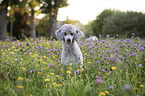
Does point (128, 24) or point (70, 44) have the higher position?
point (128, 24)

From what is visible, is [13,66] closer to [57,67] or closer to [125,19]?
[57,67]

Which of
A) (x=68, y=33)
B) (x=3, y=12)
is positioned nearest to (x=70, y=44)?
(x=68, y=33)

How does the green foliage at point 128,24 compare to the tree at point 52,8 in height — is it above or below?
below

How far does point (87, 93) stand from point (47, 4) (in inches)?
784

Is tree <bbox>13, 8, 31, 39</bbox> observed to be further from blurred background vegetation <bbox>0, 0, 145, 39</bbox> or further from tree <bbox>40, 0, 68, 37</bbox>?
tree <bbox>40, 0, 68, 37</bbox>

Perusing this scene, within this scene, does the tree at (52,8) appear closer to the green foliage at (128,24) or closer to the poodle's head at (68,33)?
the green foliage at (128,24)

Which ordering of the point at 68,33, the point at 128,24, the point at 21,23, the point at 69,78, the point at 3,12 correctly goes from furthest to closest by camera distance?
the point at 21,23
the point at 3,12
the point at 128,24
the point at 68,33
the point at 69,78

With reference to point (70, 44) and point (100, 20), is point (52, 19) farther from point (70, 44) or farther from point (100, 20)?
point (70, 44)

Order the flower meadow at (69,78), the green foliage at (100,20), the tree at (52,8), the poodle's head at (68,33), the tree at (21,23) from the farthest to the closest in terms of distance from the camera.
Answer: the tree at (21,23)
the green foliage at (100,20)
the tree at (52,8)
the poodle's head at (68,33)
the flower meadow at (69,78)

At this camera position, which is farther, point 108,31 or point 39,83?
point 108,31

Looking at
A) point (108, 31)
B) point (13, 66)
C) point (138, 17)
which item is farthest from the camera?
point (108, 31)

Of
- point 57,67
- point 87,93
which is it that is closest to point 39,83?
point 57,67

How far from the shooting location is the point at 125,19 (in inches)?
632

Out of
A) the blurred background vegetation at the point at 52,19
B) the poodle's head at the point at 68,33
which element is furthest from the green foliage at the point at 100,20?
the poodle's head at the point at 68,33
